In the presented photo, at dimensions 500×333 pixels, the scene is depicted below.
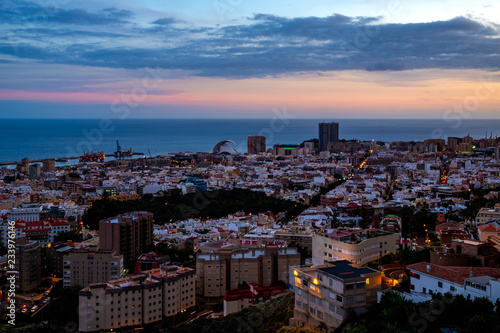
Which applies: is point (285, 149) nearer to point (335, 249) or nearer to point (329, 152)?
point (329, 152)

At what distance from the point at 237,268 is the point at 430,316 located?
3.73 m

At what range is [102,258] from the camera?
7.99m

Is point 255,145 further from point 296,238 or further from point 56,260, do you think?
point 56,260

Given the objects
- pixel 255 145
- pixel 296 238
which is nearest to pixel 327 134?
pixel 255 145

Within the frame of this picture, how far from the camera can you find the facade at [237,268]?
25.3 ft

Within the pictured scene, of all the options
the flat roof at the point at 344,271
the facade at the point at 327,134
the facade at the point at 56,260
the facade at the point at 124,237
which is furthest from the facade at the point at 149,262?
the facade at the point at 327,134

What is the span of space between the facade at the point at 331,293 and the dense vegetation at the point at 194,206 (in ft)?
25.8

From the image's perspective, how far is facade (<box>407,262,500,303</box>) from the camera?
4664mm

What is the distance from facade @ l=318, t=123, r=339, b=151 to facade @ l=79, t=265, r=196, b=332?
2914 centimetres

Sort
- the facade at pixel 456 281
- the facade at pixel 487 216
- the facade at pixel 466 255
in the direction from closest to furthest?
the facade at pixel 456 281 → the facade at pixel 466 255 → the facade at pixel 487 216

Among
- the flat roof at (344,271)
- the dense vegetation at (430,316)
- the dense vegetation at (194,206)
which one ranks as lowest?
the dense vegetation at (194,206)

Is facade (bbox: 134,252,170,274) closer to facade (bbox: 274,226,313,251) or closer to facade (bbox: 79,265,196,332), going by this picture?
facade (bbox: 79,265,196,332)

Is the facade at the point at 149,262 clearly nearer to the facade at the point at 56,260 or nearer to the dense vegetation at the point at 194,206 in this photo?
the facade at the point at 56,260

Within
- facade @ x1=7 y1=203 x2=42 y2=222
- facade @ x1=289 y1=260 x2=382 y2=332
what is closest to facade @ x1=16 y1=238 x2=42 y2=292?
facade @ x1=7 y1=203 x2=42 y2=222
